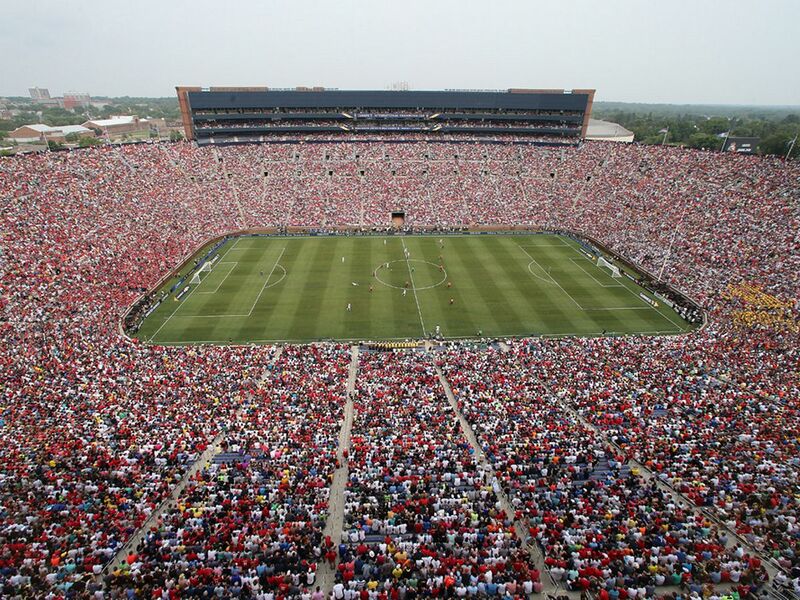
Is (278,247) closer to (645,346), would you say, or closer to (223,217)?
(223,217)

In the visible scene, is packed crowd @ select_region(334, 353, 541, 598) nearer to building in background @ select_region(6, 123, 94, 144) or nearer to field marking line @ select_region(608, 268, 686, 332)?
field marking line @ select_region(608, 268, 686, 332)

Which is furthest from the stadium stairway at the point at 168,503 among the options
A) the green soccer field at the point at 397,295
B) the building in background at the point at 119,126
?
the building in background at the point at 119,126

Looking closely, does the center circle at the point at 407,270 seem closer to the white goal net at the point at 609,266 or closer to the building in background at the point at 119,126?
the white goal net at the point at 609,266

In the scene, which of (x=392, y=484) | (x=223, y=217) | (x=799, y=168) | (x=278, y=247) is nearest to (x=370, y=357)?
(x=392, y=484)

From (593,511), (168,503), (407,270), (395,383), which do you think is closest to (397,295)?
(407,270)

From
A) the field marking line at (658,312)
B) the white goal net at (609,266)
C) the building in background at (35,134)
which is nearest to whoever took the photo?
the field marking line at (658,312)

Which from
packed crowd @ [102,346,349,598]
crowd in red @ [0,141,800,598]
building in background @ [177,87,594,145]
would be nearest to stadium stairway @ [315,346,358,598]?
packed crowd @ [102,346,349,598]
